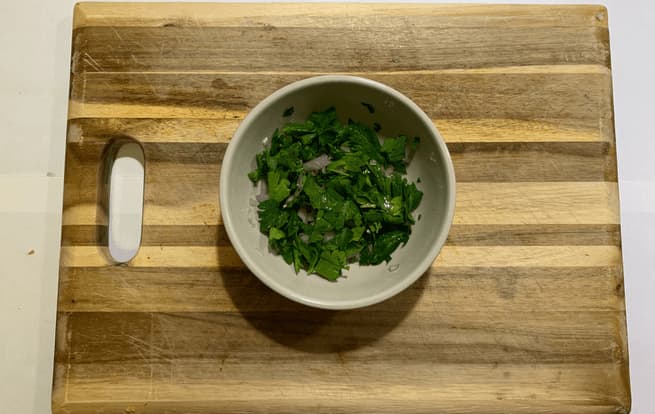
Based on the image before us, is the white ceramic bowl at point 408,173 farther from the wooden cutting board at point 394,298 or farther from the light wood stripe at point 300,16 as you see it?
the light wood stripe at point 300,16

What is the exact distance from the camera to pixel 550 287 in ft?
4.78

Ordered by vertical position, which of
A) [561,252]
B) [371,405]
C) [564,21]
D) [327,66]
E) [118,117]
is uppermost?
[564,21]

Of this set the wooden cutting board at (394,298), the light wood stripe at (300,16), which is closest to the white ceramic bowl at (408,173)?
the wooden cutting board at (394,298)

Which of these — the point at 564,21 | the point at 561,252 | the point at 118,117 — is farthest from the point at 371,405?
the point at 564,21

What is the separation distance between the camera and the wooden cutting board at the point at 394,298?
1.43 m

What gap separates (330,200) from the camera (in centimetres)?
139

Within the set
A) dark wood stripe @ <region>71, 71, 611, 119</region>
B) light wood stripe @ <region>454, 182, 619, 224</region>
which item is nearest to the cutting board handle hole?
dark wood stripe @ <region>71, 71, 611, 119</region>

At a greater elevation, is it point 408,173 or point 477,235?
point 408,173

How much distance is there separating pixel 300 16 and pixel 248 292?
2.57 feet

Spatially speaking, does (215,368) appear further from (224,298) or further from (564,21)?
(564,21)

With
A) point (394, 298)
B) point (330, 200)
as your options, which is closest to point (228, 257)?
point (330, 200)

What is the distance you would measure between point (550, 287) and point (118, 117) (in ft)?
4.17

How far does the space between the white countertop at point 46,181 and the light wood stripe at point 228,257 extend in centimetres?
28

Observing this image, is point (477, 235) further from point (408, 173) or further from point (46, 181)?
point (46, 181)
